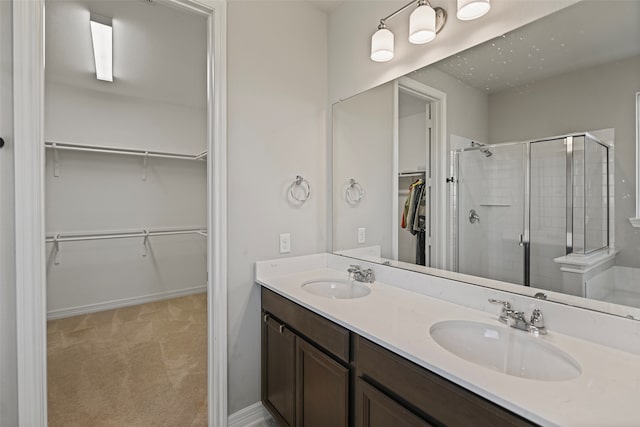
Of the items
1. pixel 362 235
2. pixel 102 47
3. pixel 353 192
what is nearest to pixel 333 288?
pixel 362 235

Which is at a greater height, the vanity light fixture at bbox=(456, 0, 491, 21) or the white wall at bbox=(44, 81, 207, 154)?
the white wall at bbox=(44, 81, 207, 154)

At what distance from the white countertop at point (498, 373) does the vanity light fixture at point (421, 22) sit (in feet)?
3.82

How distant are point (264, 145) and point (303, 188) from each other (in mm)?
376

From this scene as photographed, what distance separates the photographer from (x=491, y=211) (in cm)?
134

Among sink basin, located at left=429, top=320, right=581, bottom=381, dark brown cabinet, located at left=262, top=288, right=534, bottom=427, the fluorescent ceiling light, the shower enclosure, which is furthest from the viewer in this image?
the fluorescent ceiling light

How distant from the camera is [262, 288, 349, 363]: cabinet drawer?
47.9 inches

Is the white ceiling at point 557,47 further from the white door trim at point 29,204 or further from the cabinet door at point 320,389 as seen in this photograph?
the white door trim at point 29,204

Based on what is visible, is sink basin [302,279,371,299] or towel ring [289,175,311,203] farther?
towel ring [289,175,311,203]

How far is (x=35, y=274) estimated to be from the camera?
127 cm

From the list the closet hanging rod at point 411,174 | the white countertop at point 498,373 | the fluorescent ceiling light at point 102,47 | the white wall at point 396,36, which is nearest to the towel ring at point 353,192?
the closet hanging rod at point 411,174

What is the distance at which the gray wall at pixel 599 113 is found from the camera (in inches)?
38.5

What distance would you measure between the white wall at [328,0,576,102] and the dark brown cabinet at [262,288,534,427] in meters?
1.34

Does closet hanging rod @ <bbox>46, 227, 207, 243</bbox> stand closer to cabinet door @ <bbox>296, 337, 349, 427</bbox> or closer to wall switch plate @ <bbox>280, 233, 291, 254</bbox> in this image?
wall switch plate @ <bbox>280, 233, 291, 254</bbox>

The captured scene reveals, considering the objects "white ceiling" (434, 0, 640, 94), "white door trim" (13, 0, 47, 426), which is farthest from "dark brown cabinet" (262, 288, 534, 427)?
"white ceiling" (434, 0, 640, 94)
